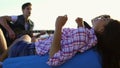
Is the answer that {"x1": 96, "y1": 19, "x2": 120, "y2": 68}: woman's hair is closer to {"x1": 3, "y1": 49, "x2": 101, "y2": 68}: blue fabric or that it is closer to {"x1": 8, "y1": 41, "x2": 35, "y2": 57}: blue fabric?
{"x1": 3, "y1": 49, "x2": 101, "y2": 68}: blue fabric

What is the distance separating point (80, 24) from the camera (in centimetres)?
399

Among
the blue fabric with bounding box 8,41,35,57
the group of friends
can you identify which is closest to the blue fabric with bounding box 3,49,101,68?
the group of friends

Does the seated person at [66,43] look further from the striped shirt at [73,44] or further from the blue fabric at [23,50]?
the blue fabric at [23,50]

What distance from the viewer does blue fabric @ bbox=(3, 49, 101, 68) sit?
324 centimetres

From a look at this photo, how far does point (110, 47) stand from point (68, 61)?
1.17 ft

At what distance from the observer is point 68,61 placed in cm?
328

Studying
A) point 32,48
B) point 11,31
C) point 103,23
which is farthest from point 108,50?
point 11,31

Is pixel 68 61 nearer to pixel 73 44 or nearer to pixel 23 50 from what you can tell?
pixel 73 44

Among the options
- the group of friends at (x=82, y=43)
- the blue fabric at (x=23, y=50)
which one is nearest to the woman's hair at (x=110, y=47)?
the group of friends at (x=82, y=43)

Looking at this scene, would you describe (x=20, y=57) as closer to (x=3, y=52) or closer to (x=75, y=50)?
(x=75, y=50)

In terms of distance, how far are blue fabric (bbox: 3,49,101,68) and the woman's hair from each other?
0.06 metres

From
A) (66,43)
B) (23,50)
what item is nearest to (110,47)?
(66,43)

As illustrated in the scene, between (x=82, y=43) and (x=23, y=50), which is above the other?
(x=82, y=43)

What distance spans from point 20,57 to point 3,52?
91 centimetres
